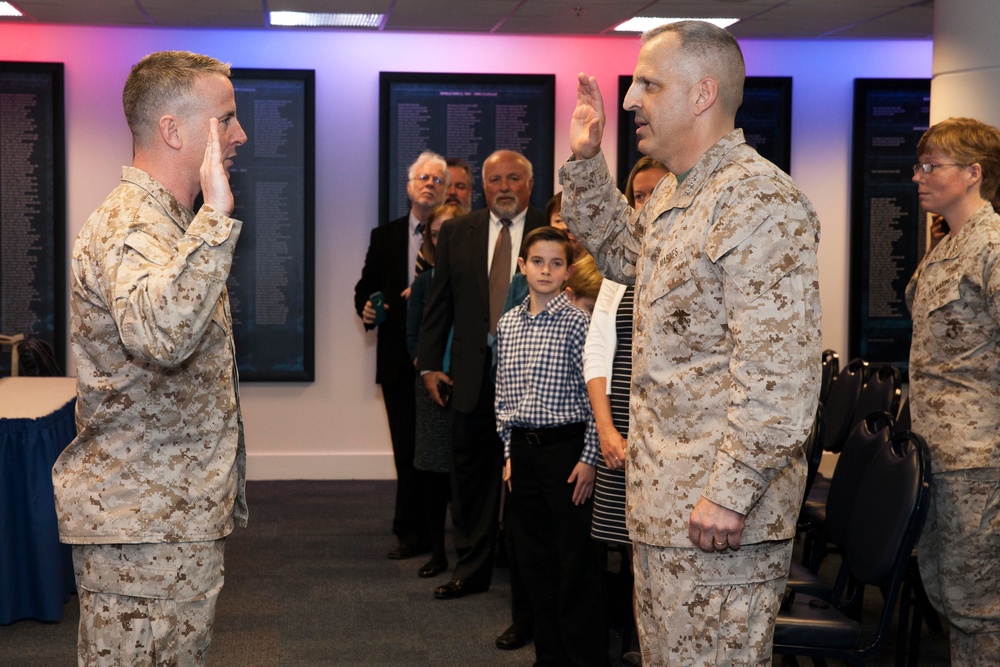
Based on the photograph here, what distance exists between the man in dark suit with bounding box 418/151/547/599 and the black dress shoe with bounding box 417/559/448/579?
27cm

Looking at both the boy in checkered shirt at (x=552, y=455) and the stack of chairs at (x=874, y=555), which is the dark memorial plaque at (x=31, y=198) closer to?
the boy in checkered shirt at (x=552, y=455)

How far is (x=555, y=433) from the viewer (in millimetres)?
3582

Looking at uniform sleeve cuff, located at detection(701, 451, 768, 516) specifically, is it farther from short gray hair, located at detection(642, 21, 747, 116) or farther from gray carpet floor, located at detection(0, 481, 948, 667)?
gray carpet floor, located at detection(0, 481, 948, 667)

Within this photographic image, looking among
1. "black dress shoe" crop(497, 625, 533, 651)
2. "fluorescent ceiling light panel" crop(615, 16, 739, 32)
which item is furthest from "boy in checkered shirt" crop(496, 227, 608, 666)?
"fluorescent ceiling light panel" crop(615, 16, 739, 32)

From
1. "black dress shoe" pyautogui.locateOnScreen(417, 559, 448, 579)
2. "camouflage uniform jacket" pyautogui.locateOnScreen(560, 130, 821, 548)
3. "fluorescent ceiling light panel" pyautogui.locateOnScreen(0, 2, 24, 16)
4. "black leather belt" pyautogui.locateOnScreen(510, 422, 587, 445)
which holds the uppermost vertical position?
"fluorescent ceiling light panel" pyautogui.locateOnScreen(0, 2, 24, 16)

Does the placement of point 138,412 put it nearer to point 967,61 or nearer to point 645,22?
point 967,61

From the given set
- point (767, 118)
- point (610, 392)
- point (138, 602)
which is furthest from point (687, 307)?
point (767, 118)

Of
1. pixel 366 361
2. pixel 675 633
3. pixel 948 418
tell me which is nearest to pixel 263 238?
pixel 366 361

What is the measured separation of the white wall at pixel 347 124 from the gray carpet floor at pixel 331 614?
1.26 meters

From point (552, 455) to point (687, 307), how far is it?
170cm

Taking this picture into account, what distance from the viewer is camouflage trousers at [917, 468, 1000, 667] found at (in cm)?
317

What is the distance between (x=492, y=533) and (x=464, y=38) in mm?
3761

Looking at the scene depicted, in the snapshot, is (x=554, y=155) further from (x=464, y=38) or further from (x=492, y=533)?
(x=492, y=533)

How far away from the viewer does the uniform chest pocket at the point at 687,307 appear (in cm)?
193
